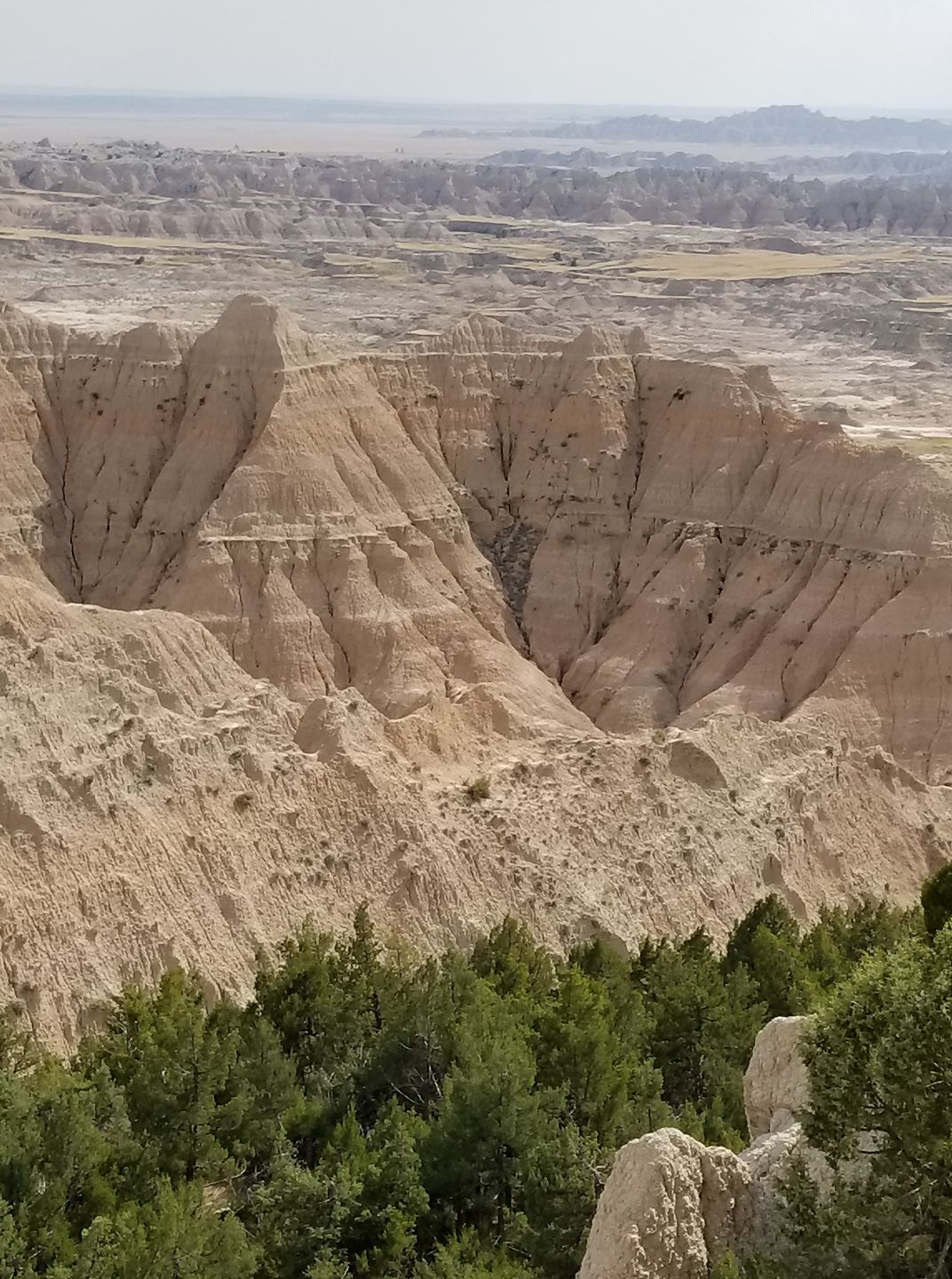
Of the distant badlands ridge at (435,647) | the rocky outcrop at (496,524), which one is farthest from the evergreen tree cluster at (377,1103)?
the rocky outcrop at (496,524)

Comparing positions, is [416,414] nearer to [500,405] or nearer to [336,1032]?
[500,405]

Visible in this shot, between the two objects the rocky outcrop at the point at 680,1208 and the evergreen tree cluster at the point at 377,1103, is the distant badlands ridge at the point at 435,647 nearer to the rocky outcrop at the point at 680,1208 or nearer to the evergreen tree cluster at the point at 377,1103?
the evergreen tree cluster at the point at 377,1103

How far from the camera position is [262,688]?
3331cm

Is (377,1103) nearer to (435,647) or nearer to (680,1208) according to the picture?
(680,1208)

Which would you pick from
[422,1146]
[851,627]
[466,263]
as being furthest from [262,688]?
[466,263]

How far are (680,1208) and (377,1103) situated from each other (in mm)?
8680

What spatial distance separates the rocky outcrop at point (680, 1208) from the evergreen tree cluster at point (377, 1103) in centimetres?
159

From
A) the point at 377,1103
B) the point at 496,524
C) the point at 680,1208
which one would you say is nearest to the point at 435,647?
the point at 496,524

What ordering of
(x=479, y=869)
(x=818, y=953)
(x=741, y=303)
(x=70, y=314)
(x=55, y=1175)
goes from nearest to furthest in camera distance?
(x=55, y=1175) < (x=818, y=953) < (x=479, y=869) < (x=70, y=314) < (x=741, y=303)

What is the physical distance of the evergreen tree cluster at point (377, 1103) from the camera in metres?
17.3

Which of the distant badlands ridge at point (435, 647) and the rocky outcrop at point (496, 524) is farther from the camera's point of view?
the rocky outcrop at point (496, 524)

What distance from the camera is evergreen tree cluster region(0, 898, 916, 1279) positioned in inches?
680

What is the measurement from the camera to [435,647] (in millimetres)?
47219

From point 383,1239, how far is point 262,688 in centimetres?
1703
